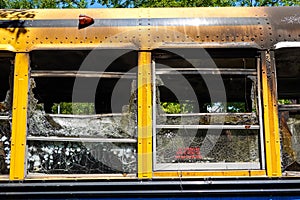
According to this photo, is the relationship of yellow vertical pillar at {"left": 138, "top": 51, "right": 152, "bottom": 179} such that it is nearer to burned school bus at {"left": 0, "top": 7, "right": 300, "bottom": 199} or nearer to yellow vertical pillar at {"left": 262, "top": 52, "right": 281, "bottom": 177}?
burned school bus at {"left": 0, "top": 7, "right": 300, "bottom": 199}

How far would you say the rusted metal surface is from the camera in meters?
3.11

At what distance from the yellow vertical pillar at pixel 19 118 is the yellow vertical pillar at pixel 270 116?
1823 mm

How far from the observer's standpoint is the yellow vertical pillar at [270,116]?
296 cm

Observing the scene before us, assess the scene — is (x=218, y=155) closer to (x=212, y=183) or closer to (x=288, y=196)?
(x=212, y=183)

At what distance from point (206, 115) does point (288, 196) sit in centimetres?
84

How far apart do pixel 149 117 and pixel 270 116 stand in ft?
3.00

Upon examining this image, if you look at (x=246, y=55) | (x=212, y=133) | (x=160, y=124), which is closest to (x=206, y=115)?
(x=212, y=133)

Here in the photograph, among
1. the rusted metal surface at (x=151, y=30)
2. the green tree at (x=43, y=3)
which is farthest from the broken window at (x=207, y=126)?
the green tree at (x=43, y=3)

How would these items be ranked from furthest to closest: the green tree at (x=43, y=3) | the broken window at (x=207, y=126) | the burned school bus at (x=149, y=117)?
1. the green tree at (x=43, y=3)
2. the broken window at (x=207, y=126)
3. the burned school bus at (x=149, y=117)

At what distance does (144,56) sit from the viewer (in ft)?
10.2

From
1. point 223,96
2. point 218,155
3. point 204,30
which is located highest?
point 204,30

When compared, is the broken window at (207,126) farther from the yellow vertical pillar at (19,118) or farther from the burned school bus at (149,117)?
the yellow vertical pillar at (19,118)

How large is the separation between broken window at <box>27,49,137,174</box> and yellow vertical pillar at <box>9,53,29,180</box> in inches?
2.2

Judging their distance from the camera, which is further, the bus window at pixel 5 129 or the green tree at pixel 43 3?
the green tree at pixel 43 3
